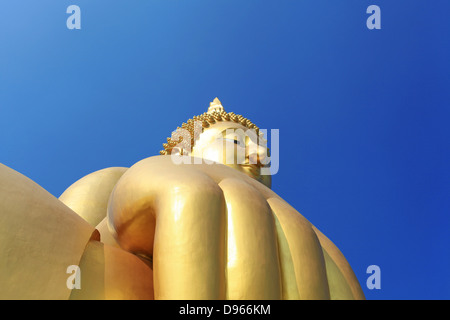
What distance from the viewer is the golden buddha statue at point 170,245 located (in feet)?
6.75

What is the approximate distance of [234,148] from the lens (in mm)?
5117

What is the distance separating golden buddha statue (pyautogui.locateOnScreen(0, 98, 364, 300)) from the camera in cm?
206

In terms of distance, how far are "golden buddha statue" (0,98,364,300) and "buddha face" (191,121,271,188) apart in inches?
85.8

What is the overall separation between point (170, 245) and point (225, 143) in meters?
3.09

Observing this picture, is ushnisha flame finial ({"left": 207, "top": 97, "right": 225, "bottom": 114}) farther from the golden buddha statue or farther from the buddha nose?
the golden buddha statue

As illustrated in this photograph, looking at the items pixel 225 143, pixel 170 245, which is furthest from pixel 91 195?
pixel 170 245

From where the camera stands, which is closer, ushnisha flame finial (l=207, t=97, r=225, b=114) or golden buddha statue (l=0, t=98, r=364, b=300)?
golden buddha statue (l=0, t=98, r=364, b=300)

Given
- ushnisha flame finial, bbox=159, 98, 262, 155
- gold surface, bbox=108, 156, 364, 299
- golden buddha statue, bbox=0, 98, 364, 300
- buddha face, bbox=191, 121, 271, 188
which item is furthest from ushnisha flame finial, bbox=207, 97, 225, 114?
gold surface, bbox=108, 156, 364, 299

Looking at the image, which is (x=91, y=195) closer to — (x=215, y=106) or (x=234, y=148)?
(x=234, y=148)

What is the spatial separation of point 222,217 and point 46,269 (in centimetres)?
93

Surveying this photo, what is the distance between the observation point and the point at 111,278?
2340 mm
